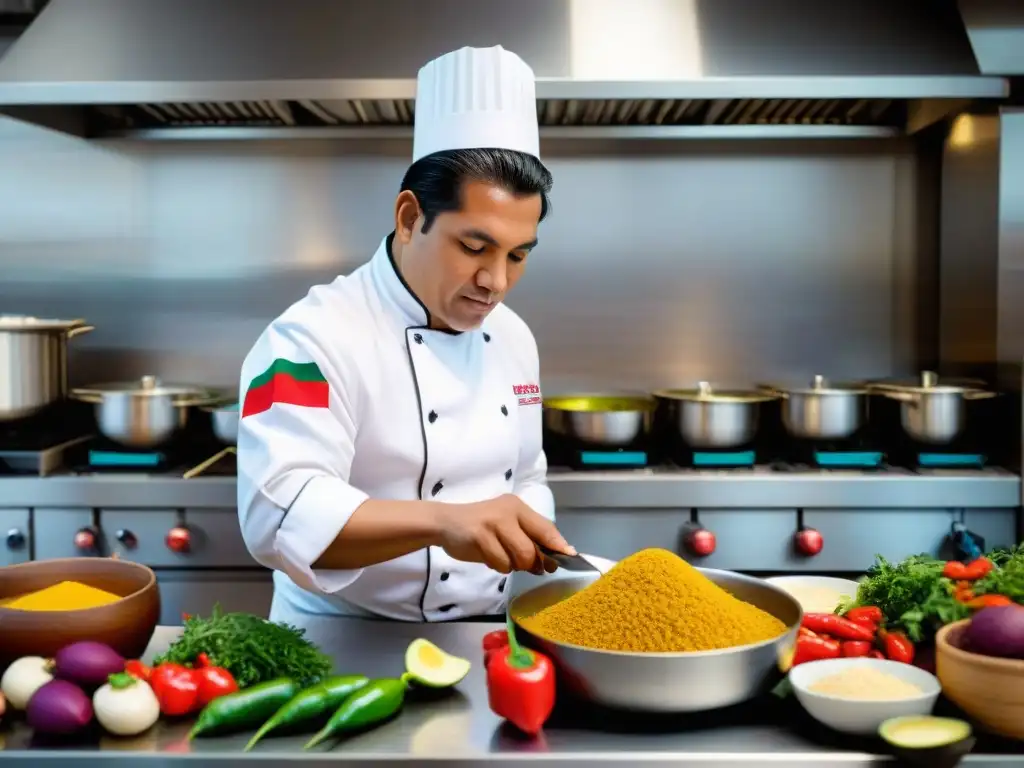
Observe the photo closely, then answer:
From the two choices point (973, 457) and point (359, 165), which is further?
point (359, 165)

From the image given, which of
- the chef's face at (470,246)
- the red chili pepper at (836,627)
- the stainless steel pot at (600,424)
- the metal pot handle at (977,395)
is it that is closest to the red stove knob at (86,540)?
the stainless steel pot at (600,424)

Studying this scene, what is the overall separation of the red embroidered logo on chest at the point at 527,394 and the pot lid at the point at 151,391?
4.05ft

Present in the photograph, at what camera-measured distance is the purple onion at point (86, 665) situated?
3.64 feet

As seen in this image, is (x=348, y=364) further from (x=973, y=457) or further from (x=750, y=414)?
(x=973, y=457)

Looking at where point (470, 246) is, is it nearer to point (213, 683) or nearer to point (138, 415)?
point (213, 683)

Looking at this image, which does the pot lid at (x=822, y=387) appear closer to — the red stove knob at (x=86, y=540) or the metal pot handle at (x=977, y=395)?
the metal pot handle at (x=977, y=395)

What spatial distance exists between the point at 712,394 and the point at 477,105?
1789mm

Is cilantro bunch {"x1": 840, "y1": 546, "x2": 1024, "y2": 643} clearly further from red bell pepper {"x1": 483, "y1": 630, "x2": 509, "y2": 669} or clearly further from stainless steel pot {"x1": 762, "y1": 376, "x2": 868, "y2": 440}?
stainless steel pot {"x1": 762, "y1": 376, "x2": 868, "y2": 440}

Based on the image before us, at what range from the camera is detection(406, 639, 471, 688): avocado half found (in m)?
1.19

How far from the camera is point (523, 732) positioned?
43.7 inches

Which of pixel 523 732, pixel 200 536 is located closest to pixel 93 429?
pixel 200 536

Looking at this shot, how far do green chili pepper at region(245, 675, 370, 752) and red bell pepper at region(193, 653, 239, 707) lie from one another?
7 centimetres

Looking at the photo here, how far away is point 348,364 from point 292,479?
1.02 feet

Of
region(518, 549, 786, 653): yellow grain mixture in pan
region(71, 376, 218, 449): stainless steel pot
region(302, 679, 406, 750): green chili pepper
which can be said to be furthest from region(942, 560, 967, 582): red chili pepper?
region(71, 376, 218, 449): stainless steel pot
